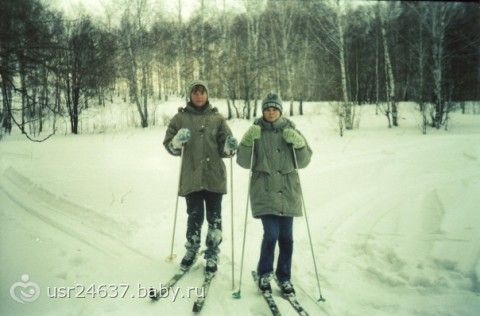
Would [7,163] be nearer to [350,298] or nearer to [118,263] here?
[118,263]

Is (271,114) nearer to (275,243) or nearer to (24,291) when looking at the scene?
(275,243)

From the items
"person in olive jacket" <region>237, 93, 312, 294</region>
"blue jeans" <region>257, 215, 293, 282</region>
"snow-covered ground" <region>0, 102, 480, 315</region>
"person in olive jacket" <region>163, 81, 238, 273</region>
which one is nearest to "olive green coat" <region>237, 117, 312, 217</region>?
"person in olive jacket" <region>237, 93, 312, 294</region>

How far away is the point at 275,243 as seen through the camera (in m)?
3.67

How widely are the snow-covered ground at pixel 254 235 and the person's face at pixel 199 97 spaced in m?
1.75

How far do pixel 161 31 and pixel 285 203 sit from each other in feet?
80.0

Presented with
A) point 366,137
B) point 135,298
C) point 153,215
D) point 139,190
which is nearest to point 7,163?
point 139,190

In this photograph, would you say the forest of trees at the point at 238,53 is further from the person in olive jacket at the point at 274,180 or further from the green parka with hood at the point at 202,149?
the person in olive jacket at the point at 274,180

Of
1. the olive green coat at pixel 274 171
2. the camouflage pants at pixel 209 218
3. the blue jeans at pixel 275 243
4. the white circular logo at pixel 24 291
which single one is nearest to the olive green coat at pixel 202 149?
the camouflage pants at pixel 209 218

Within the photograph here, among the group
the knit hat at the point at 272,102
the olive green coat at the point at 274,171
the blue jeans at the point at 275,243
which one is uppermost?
the knit hat at the point at 272,102

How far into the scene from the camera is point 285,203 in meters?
3.62

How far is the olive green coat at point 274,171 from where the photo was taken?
362cm

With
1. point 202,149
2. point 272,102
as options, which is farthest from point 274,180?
point 202,149

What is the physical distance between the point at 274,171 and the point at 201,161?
2.54 feet

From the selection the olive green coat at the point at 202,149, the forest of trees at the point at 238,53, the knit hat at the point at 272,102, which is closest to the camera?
the knit hat at the point at 272,102
